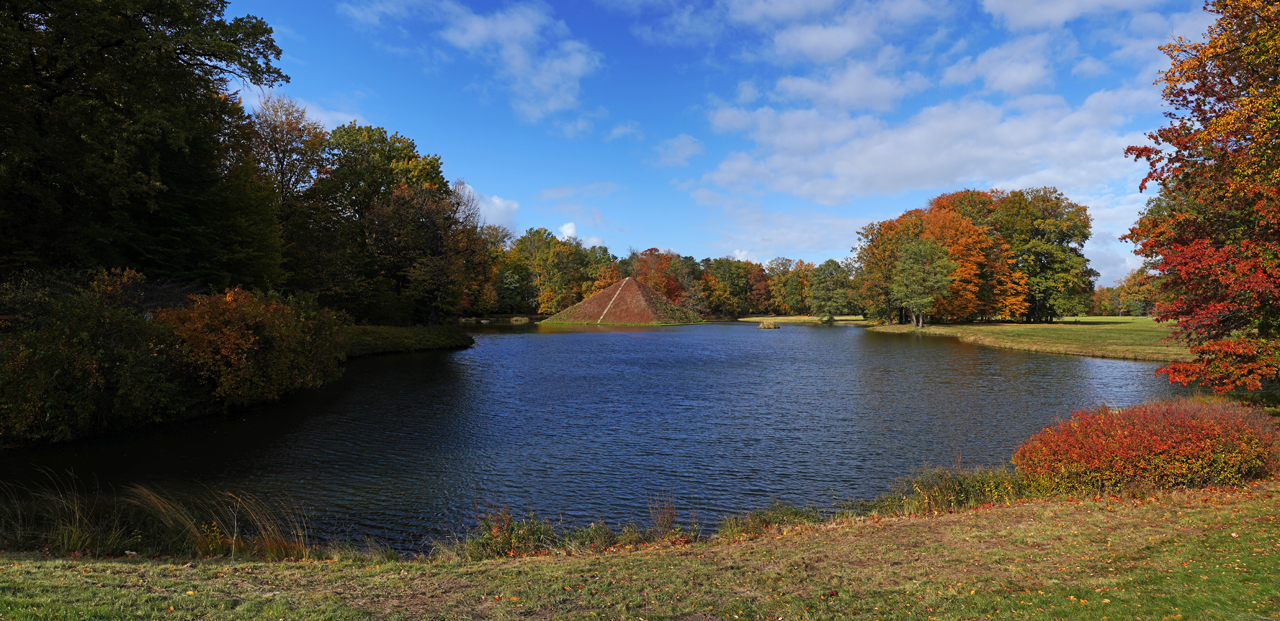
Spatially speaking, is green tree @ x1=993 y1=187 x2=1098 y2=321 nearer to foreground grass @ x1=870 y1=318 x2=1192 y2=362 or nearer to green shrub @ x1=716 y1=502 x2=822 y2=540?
foreground grass @ x1=870 y1=318 x2=1192 y2=362

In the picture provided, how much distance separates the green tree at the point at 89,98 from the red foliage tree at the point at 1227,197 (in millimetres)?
27141

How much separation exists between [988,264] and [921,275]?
1229 cm

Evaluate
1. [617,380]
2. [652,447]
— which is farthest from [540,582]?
[617,380]

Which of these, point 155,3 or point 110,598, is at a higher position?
point 155,3

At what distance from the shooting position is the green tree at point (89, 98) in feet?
59.9

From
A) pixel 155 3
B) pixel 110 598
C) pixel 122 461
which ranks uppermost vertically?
pixel 155 3

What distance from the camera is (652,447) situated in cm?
1511

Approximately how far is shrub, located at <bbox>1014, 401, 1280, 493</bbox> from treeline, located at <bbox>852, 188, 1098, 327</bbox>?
5455 centimetres

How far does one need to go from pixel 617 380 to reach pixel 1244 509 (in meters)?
21.7

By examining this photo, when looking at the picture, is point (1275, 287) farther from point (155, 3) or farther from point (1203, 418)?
point (155, 3)

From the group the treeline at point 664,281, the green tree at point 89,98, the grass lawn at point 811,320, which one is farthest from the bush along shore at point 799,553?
the grass lawn at point 811,320

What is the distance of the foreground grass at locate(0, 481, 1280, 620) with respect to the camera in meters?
5.39

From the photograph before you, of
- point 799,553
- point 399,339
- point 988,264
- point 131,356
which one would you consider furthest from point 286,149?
point 988,264

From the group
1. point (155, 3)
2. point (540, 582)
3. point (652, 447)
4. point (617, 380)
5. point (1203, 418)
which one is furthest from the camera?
point (617, 380)
